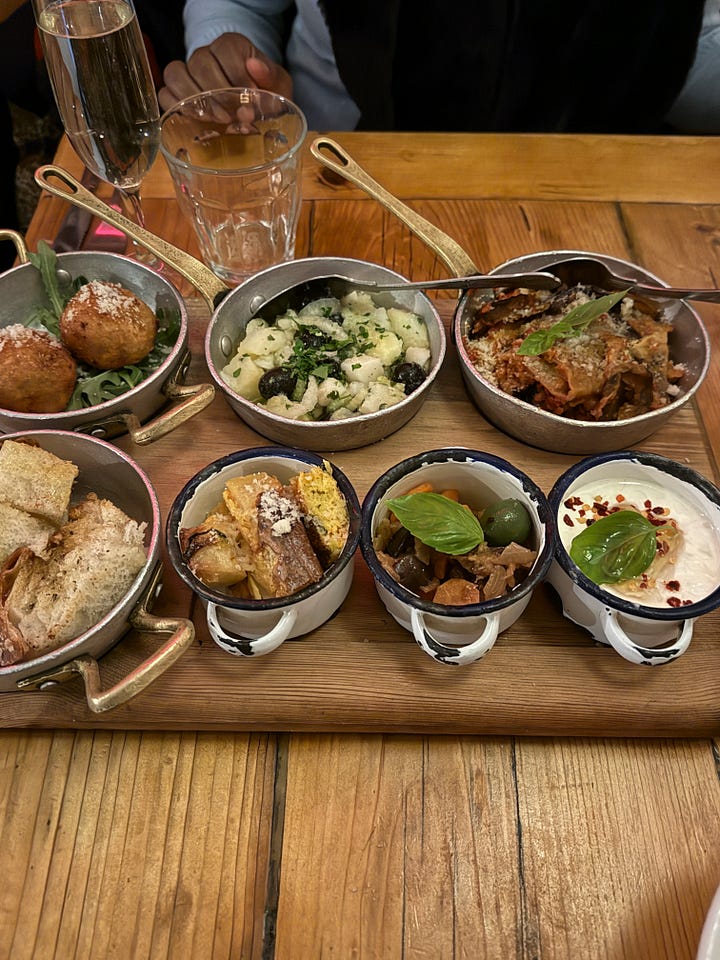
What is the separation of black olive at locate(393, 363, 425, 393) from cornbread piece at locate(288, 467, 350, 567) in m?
0.29

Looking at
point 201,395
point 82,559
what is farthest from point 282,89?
point 82,559

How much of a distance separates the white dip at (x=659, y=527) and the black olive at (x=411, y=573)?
221 mm

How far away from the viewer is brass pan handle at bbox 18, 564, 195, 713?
900 mm

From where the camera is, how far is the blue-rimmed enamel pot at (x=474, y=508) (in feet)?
3.20

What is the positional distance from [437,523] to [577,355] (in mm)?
483

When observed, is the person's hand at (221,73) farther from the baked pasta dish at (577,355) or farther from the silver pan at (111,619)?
the silver pan at (111,619)

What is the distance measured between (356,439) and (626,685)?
0.59 metres

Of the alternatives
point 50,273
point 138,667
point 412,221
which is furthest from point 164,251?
point 138,667

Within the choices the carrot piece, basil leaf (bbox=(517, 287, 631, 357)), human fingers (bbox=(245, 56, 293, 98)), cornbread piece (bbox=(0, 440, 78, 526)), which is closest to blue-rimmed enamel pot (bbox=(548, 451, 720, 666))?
the carrot piece

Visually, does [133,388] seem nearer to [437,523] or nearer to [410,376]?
[410,376]

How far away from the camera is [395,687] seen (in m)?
1.07

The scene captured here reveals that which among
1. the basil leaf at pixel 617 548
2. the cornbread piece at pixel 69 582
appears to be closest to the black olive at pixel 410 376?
the basil leaf at pixel 617 548

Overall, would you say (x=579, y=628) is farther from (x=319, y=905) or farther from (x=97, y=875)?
(x=97, y=875)

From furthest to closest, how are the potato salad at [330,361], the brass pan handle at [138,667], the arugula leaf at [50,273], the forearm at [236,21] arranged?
the forearm at [236,21] < the arugula leaf at [50,273] < the potato salad at [330,361] < the brass pan handle at [138,667]
